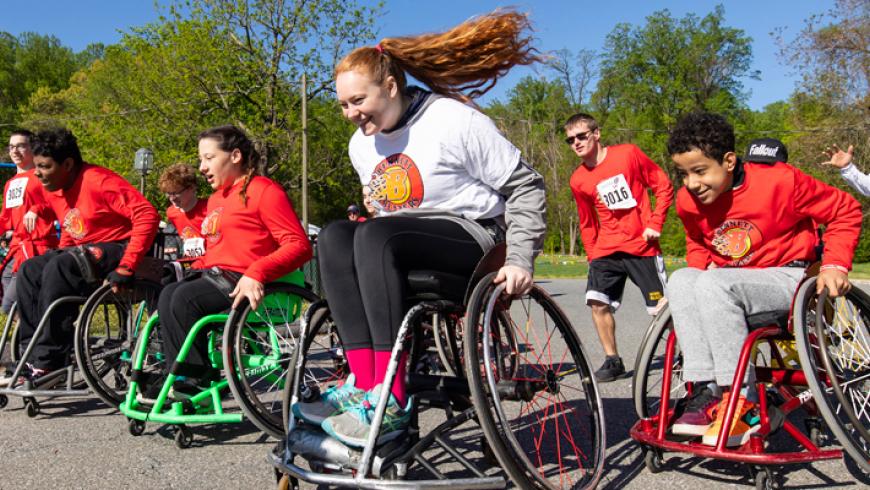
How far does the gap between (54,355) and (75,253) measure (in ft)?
1.91

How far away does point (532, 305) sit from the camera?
3.16m

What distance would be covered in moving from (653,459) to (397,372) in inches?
45.2

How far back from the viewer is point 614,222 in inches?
214

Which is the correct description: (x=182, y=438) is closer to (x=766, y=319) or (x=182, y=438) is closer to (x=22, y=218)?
(x=766, y=319)


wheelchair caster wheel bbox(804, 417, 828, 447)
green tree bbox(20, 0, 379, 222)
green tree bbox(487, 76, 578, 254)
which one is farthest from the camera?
green tree bbox(487, 76, 578, 254)

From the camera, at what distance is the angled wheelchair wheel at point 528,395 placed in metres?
2.24

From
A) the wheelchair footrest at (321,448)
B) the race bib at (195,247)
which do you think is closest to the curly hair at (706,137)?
the wheelchair footrest at (321,448)

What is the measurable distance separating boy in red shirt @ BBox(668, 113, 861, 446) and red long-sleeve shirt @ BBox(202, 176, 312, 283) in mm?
1788

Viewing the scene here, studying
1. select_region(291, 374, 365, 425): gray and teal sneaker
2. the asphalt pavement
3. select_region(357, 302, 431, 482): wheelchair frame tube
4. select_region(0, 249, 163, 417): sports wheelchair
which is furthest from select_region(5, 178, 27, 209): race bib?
select_region(357, 302, 431, 482): wheelchair frame tube

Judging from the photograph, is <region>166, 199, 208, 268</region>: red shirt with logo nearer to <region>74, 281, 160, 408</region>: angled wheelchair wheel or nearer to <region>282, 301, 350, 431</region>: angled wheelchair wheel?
<region>74, 281, 160, 408</region>: angled wheelchair wheel

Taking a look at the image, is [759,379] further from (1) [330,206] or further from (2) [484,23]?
(1) [330,206]

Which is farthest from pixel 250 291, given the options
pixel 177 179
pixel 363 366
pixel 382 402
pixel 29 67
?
pixel 29 67

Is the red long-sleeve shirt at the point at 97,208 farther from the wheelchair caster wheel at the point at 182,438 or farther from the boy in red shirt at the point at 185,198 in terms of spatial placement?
the wheelchair caster wheel at the point at 182,438

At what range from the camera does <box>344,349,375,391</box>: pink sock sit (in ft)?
8.14
